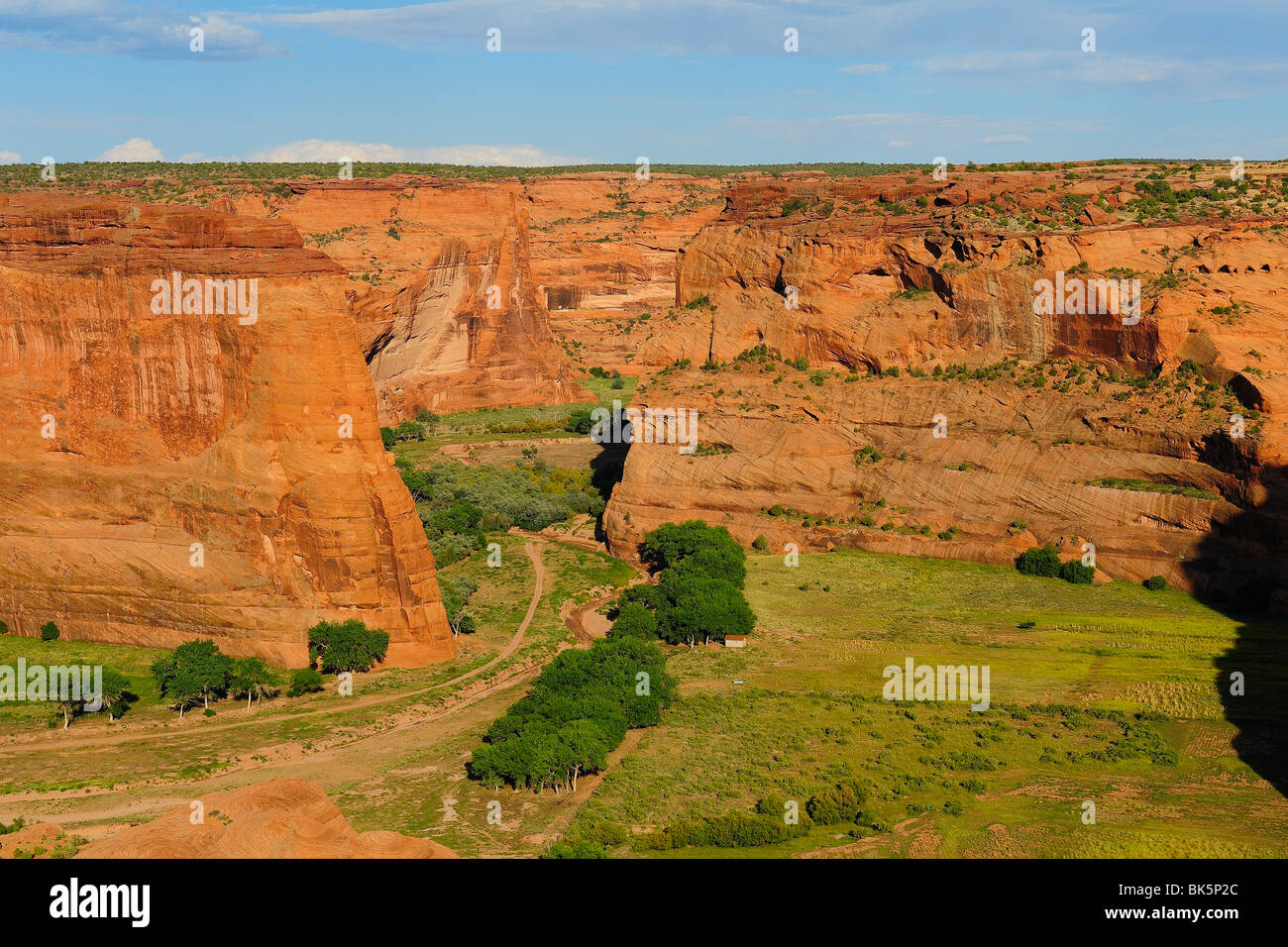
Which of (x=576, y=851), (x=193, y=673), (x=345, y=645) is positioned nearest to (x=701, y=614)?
(x=345, y=645)

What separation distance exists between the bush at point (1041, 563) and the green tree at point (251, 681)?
29.7m

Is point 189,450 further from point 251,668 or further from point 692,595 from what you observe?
point 692,595

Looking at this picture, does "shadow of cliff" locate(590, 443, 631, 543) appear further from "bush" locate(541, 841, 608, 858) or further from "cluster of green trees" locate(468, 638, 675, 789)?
"bush" locate(541, 841, 608, 858)

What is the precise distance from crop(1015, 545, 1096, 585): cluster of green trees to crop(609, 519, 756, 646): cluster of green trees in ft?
38.1

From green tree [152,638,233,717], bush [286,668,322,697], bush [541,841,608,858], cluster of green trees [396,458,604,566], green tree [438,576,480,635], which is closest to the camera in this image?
bush [541,841,608,858]

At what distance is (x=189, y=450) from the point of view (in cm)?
3869

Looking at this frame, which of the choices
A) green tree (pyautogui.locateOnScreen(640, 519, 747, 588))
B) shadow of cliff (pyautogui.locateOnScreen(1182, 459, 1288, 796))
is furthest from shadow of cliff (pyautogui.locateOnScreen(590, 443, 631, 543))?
shadow of cliff (pyautogui.locateOnScreen(1182, 459, 1288, 796))

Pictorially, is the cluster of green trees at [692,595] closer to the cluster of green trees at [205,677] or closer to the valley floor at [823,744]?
the valley floor at [823,744]

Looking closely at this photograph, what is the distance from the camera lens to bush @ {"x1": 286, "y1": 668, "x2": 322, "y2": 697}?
36594 millimetres

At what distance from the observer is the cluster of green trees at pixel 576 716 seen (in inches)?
1180

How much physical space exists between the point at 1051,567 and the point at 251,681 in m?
31.1

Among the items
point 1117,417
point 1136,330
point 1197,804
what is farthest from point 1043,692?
point 1136,330

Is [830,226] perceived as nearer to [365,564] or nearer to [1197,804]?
[365,564]

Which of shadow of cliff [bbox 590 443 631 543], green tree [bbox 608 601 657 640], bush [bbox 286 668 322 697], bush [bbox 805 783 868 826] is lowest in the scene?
bush [bbox 805 783 868 826]
